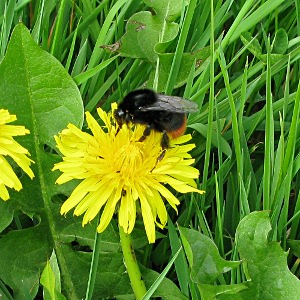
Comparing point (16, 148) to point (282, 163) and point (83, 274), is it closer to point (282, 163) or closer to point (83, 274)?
point (83, 274)

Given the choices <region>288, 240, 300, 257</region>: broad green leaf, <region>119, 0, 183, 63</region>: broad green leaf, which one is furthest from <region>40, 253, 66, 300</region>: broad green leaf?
<region>119, 0, 183, 63</region>: broad green leaf

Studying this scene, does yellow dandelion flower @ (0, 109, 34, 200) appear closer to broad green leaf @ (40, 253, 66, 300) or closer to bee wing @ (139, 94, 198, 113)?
broad green leaf @ (40, 253, 66, 300)

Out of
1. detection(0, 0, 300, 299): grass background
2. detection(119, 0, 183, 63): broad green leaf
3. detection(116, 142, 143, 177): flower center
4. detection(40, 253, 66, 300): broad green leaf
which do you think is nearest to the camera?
detection(40, 253, 66, 300): broad green leaf

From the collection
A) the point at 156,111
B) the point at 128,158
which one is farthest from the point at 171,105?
the point at 128,158

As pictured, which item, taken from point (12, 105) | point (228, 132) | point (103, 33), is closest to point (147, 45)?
point (103, 33)

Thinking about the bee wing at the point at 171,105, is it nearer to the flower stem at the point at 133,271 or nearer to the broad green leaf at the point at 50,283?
the flower stem at the point at 133,271
